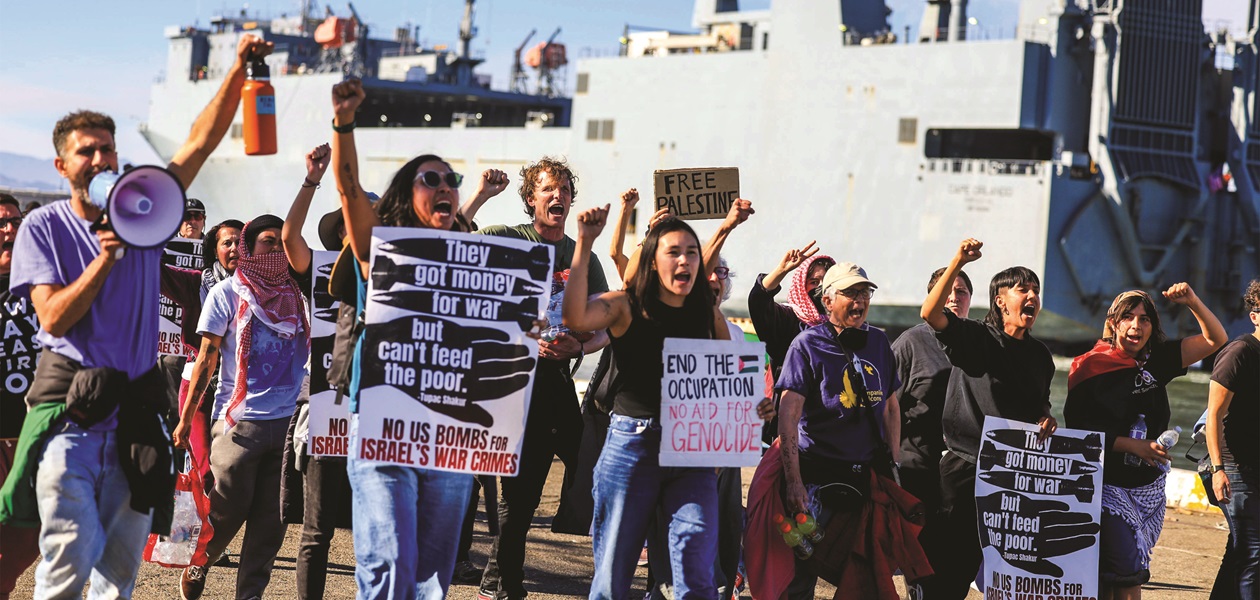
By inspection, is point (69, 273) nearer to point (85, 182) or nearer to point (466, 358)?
point (85, 182)

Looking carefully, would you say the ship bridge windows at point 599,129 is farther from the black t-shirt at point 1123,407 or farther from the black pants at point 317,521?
the black pants at point 317,521

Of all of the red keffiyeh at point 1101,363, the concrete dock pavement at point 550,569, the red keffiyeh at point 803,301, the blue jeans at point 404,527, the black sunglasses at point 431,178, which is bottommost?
the concrete dock pavement at point 550,569

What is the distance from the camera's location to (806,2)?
36.7m

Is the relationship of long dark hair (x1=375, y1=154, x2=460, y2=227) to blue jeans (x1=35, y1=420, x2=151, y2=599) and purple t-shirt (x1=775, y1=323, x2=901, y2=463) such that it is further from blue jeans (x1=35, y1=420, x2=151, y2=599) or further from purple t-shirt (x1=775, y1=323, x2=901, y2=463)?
purple t-shirt (x1=775, y1=323, x2=901, y2=463)

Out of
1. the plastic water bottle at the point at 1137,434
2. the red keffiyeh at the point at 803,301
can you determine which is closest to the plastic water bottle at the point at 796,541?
the red keffiyeh at the point at 803,301

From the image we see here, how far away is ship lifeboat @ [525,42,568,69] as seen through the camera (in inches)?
2007

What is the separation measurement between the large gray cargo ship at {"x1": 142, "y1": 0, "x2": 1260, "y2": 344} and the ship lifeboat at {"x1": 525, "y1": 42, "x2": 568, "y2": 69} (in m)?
10.5

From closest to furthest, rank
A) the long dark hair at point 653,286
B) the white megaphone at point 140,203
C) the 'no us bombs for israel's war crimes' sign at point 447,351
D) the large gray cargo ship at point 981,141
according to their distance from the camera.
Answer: the white megaphone at point 140,203 < the 'no us bombs for israel's war crimes' sign at point 447,351 < the long dark hair at point 653,286 < the large gray cargo ship at point 981,141

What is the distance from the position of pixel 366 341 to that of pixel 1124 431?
3.73 m

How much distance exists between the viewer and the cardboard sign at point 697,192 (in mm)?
7633

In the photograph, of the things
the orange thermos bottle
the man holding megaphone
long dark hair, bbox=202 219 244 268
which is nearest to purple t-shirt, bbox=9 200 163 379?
the man holding megaphone

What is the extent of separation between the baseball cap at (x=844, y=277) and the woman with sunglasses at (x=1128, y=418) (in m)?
1.25

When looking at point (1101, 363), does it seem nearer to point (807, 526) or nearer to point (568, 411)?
point (807, 526)

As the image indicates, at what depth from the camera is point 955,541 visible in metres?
6.88
